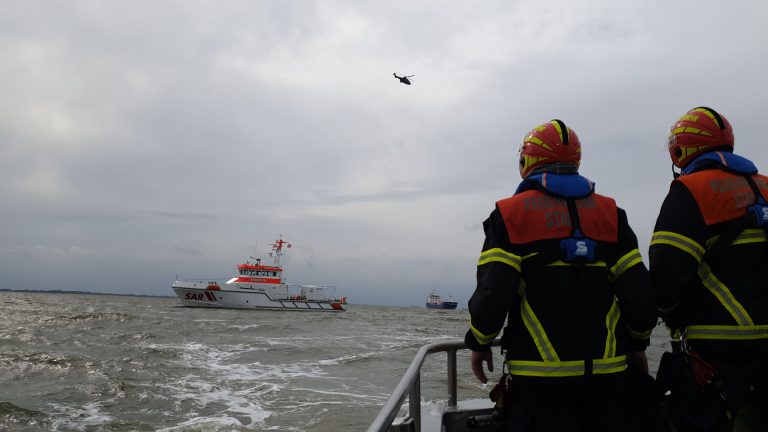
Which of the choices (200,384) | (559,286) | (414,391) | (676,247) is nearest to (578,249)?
Result: (559,286)

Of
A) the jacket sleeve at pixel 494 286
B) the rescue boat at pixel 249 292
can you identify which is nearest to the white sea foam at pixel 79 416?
the jacket sleeve at pixel 494 286

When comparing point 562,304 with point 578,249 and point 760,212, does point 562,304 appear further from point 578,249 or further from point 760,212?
point 760,212

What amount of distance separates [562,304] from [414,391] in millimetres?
878

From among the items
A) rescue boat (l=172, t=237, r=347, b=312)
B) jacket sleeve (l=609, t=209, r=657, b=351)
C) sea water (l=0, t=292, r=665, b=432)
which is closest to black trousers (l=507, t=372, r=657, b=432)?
jacket sleeve (l=609, t=209, r=657, b=351)

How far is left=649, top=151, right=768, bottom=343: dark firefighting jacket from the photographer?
1.81 m

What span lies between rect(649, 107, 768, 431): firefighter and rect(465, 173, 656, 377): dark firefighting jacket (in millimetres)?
191

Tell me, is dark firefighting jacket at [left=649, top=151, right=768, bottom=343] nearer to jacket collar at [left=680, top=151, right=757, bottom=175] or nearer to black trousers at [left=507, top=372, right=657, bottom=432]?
jacket collar at [left=680, top=151, right=757, bottom=175]

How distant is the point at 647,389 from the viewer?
187 centimetres

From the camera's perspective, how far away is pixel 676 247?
1.86 m

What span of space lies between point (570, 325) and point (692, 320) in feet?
2.08

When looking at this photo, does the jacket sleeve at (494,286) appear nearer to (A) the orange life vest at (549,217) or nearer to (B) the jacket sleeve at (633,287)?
(A) the orange life vest at (549,217)

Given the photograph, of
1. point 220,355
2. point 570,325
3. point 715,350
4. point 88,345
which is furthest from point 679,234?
point 88,345

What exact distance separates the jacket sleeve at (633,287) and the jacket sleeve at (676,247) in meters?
0.12

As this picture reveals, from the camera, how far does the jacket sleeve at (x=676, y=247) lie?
1847mm
